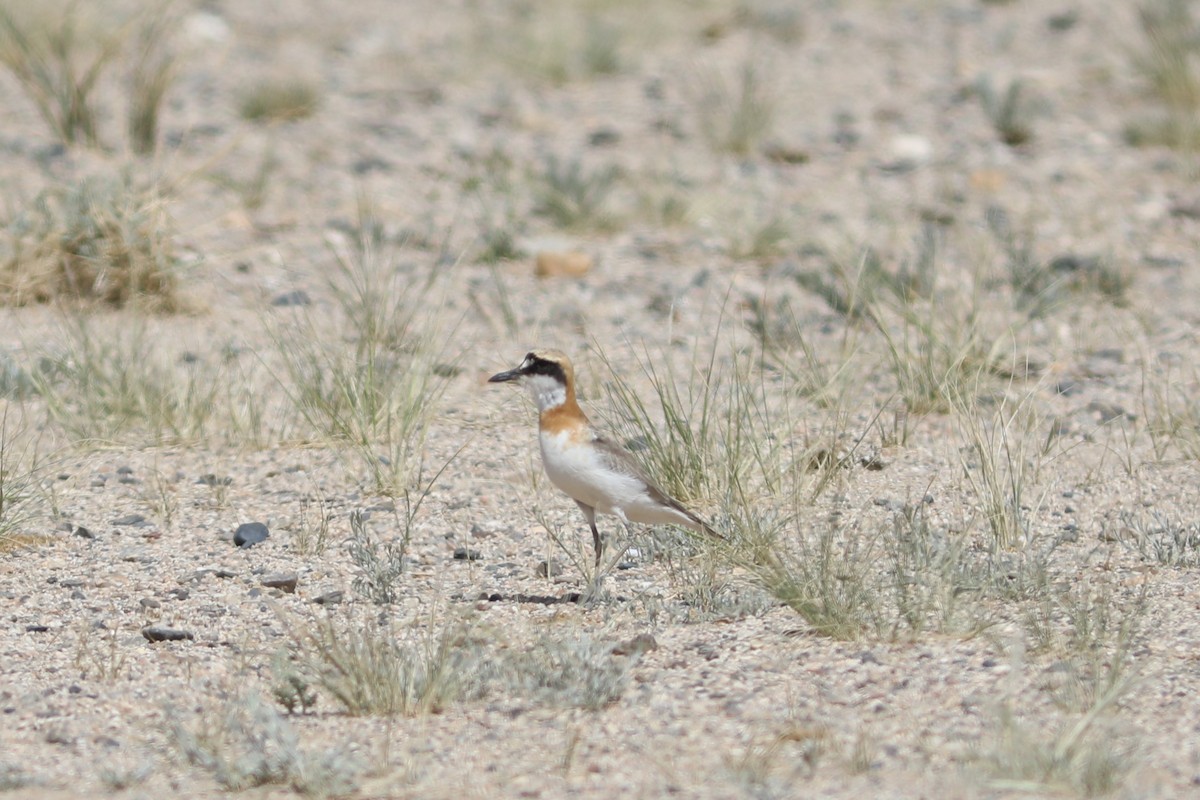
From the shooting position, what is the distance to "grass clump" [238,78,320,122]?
10594 mm

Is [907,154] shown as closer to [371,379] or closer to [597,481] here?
[371,379]

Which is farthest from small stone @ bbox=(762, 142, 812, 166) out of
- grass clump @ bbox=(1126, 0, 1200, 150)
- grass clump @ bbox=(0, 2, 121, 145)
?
grass clump @ bbox=(0, 2, 121, 145)

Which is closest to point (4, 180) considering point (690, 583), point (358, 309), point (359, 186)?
point (359, 186)

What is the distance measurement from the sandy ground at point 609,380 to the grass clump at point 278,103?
0.09 metres

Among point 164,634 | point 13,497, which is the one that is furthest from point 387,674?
point 13,497

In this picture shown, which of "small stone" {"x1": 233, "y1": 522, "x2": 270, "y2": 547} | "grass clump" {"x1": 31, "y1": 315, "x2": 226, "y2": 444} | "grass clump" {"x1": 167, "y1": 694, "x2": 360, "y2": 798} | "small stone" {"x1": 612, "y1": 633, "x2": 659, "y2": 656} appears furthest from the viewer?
"grass clump" {"x1": 31, "y1": 315, "x2": 226, "y2": 444}

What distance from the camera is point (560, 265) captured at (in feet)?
27.6

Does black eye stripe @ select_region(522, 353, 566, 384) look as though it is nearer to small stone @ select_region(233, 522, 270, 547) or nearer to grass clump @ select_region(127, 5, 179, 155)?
small stone @ select_region(233, 522, 270, 547)

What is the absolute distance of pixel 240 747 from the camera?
391cm

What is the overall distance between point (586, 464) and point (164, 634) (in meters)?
1.31

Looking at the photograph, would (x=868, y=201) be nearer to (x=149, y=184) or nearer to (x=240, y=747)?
(x=149, y=184)

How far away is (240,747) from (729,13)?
990 cm

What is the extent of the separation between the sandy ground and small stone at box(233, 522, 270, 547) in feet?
0.28

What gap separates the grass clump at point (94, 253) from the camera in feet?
24.7
